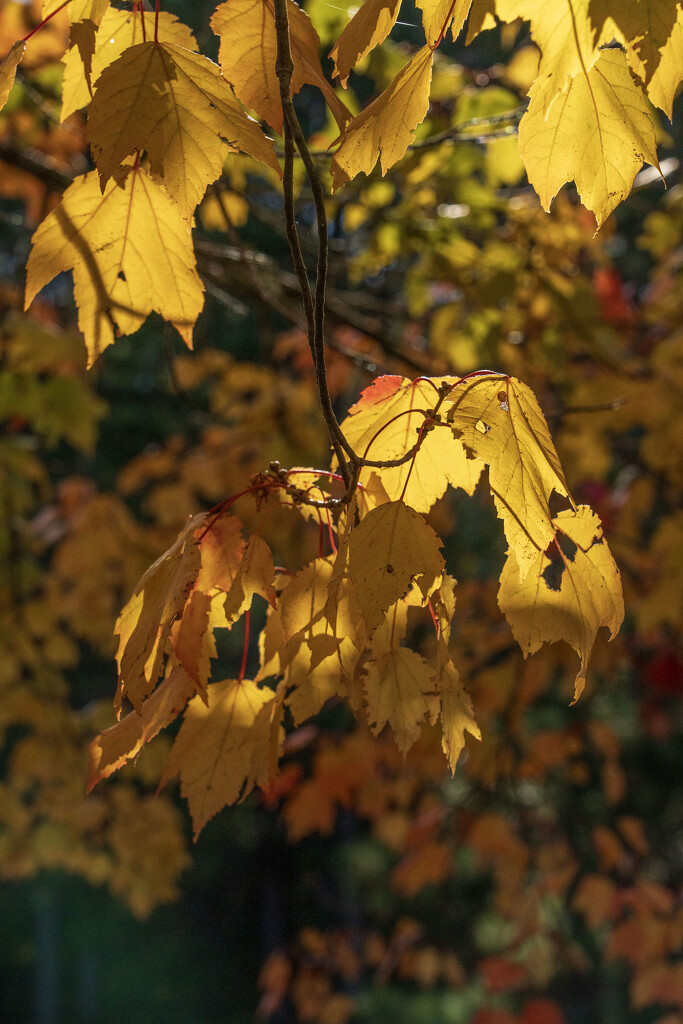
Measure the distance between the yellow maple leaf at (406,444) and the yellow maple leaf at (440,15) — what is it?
34cm

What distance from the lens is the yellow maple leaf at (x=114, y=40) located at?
90cm

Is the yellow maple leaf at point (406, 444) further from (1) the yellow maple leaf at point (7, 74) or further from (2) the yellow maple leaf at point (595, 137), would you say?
(1) the yellow maple leaf at point (7, 74)

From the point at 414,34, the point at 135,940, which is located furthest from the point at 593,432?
the point at 135,940

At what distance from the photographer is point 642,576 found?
302 cm

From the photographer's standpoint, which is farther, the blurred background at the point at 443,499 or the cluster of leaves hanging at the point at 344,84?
the blurred background at the point at 443,499

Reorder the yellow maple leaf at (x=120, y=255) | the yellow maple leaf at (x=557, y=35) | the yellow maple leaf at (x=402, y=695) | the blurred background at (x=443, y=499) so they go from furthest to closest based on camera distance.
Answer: the blurred background at (x=443, y=499) < the yellow maple leaf at (x=120, y=255) < the yellow maple leaf at (x=402, y=695) < the yellow maple leaf at (x=557, y=35)

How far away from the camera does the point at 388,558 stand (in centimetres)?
79

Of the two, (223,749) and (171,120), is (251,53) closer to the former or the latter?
(171,120)

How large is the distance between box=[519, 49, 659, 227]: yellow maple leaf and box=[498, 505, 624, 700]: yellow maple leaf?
0.33m

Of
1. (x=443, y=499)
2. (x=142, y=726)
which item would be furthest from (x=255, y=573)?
(x=443, y=499)

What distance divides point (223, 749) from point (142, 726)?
0.11m

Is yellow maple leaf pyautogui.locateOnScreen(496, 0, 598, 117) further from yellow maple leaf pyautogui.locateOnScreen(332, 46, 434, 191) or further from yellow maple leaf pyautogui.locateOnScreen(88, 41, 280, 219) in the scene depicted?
yellow maple leaf pyautogui.locateOnScreen(88, 41, 280, 219)

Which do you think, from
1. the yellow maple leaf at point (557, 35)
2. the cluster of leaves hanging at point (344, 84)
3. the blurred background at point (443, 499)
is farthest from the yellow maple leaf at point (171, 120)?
the blurred background at point (443, 499)

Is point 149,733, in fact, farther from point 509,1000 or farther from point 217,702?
point 509,1000
